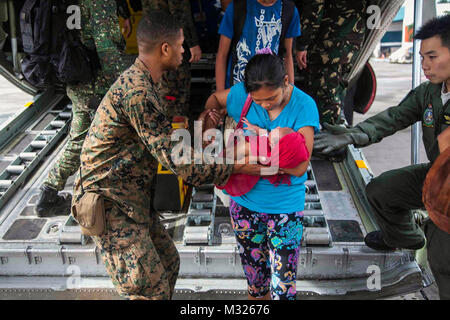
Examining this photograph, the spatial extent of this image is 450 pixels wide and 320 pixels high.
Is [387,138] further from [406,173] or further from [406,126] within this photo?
[406,173]

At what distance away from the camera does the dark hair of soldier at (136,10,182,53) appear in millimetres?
1921

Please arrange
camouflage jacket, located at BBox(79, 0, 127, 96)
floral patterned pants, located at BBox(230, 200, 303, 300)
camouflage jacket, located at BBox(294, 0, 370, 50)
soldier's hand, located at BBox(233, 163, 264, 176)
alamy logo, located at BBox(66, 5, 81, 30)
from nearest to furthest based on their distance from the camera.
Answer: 1. soldier's hand, located at BBox(233, 163, 264, 176)
2. floral patterned pants, located at BBox(230, 200, 303, 300)
3. camouflage jacket, located at BBox(79, 0, 127, 96)
4. alamy logo, located at BBox(66, 5, 81, 30)
5. camouflage jacket, located at BBox(294, 0, 370, 50)

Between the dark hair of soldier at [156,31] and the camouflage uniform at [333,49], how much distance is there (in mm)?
2084

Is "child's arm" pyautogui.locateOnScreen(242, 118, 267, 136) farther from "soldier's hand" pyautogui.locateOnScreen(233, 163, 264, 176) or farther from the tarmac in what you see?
the tarmac

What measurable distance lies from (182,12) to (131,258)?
7.48 feet

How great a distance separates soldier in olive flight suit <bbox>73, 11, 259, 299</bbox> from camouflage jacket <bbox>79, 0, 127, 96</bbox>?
1214 millimetres

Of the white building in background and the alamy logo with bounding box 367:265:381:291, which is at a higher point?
the white building in background

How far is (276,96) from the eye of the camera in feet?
6.31

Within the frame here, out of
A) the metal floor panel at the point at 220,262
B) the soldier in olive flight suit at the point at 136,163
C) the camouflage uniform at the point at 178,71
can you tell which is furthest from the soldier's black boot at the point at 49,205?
the soldier in olive flight suit at the point at 136,163

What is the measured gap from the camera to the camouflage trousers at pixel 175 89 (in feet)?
11.9

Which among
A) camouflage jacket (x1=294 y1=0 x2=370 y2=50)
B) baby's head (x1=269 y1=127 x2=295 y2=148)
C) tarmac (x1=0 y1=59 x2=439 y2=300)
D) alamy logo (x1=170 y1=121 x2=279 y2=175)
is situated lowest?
tarmac (x1=0 y1=59 x2=439 y2=300)

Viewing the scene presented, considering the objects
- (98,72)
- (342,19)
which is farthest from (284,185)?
(342,19)

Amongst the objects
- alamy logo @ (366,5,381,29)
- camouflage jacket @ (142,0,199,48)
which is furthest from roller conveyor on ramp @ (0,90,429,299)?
alamy logo @ (366,5,381,29)

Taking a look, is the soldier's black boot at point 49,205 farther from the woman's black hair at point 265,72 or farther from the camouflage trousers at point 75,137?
the woman's black hair at point 265,72
